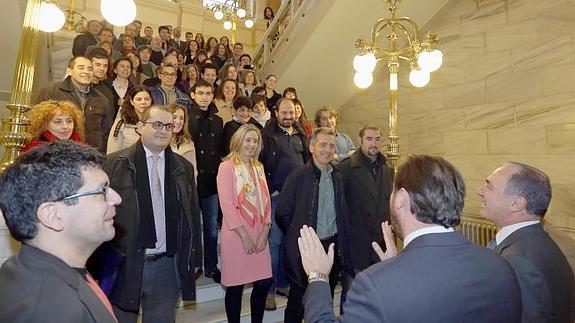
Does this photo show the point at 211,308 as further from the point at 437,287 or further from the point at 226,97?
the point at 437,287

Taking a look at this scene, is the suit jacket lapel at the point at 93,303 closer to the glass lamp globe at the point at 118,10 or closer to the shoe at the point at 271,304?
the glass lamp globe at the point at 118,10

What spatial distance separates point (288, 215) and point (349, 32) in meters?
4.85

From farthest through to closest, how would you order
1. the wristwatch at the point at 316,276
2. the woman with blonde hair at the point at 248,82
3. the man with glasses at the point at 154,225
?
1. the woman with blonde hair at the point at 248,82
2. the man with glasses at the point at 154,225
3. the wristwatch at the point at 316,276

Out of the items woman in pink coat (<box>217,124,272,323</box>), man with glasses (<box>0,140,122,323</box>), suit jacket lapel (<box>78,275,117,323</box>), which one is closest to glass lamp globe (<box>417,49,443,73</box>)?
woman in pink coat (<box>217,124,272,323</box>)

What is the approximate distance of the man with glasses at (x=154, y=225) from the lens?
85.1 inches

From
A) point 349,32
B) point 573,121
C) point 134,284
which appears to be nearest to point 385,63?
point 349,32

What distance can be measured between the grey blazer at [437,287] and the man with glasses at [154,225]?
4.51 ft

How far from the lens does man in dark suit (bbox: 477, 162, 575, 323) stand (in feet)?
4.91

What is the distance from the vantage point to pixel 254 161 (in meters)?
3.24

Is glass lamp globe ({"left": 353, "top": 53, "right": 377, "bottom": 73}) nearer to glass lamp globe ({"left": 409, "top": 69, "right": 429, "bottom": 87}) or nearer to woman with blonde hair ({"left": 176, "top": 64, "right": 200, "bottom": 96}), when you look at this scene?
glass lamp globe ({"left": 409, "top": 69, "right": 429, "bottom": 87})

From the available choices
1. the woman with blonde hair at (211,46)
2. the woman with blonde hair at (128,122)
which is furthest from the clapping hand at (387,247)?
the woman with blonde hair at (211,46)

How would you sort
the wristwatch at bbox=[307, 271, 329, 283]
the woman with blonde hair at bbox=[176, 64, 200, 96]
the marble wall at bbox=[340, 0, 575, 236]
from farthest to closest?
the woman with blonde hair at bbox=[176, 64, 200, 96], the marble wall at bbox=[340, 0, 575, 236], the wristwatch at bbox=[307, 271, 329, 283]

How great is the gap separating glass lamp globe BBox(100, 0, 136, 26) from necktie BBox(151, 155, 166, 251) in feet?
3.15

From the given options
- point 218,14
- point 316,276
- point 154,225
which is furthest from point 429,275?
point 218,14
